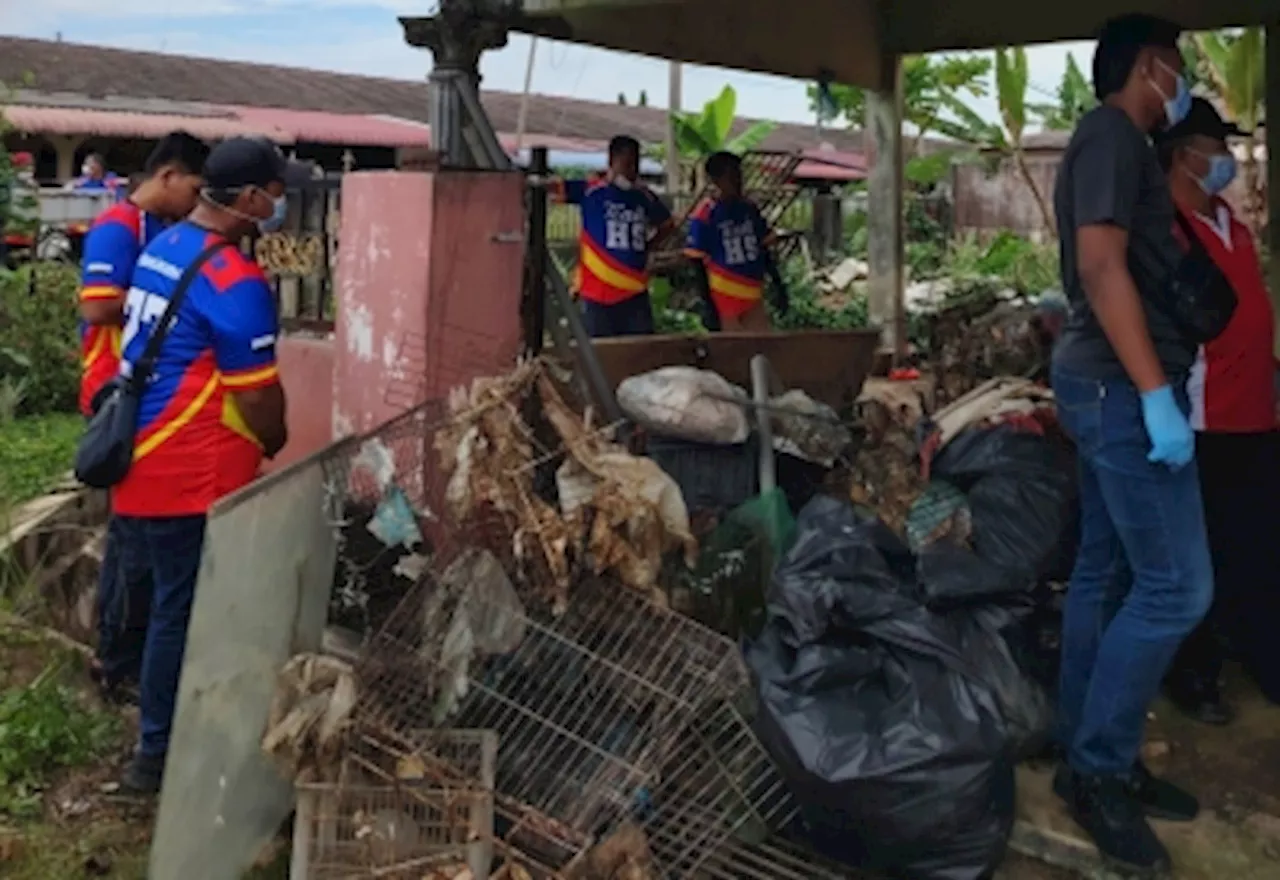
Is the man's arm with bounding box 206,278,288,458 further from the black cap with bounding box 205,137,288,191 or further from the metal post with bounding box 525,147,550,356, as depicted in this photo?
the metal post with bounding box 525,147,550,356

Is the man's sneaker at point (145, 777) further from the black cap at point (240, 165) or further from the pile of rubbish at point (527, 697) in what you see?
the black cap at point (240, 165)

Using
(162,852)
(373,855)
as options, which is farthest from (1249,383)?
(162,852)

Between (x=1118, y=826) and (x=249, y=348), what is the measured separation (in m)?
A: 2.53

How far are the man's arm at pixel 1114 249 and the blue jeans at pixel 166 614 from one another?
244cm

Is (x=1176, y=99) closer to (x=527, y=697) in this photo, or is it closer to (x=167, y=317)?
(x=527, y=697)

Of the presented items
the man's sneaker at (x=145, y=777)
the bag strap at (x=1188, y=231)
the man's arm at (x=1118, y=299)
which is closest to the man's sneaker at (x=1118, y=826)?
the man's arm at (x=1118, y=299)

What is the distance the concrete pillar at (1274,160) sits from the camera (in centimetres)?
575

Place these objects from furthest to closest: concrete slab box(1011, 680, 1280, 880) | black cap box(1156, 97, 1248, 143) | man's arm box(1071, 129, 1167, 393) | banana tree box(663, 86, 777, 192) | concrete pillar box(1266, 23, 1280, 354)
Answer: banana tree box(663, 86, 777, 192) < concrete pillar box(1266, 23, 1280, 354) < black cap box(1156, 97, 1248, 143) < concrete slab box(1011, 680, 1280, 880) < man's arm box(1071, 129, 1167, 393)

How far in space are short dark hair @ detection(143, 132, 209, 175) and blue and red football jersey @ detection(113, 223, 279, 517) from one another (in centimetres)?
74

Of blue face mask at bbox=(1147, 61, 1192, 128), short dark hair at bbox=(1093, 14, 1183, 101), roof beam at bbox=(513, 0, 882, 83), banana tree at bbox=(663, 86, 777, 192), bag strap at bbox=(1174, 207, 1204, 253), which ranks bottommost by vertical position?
bag strap at bbox=(1174, 207, 1204, 253)

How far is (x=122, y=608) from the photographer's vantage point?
3854 millimetres

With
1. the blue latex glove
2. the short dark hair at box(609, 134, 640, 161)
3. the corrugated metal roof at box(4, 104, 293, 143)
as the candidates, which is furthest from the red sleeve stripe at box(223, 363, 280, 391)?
the corrugated metal roof at box(4, 104, 293, 143)

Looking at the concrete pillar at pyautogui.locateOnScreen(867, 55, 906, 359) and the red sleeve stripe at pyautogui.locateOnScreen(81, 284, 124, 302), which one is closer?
the red sleeve stripe at pyautogui.locateOnScreen(81, 284, 124, 302)

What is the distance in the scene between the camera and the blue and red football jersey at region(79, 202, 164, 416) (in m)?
3.99
